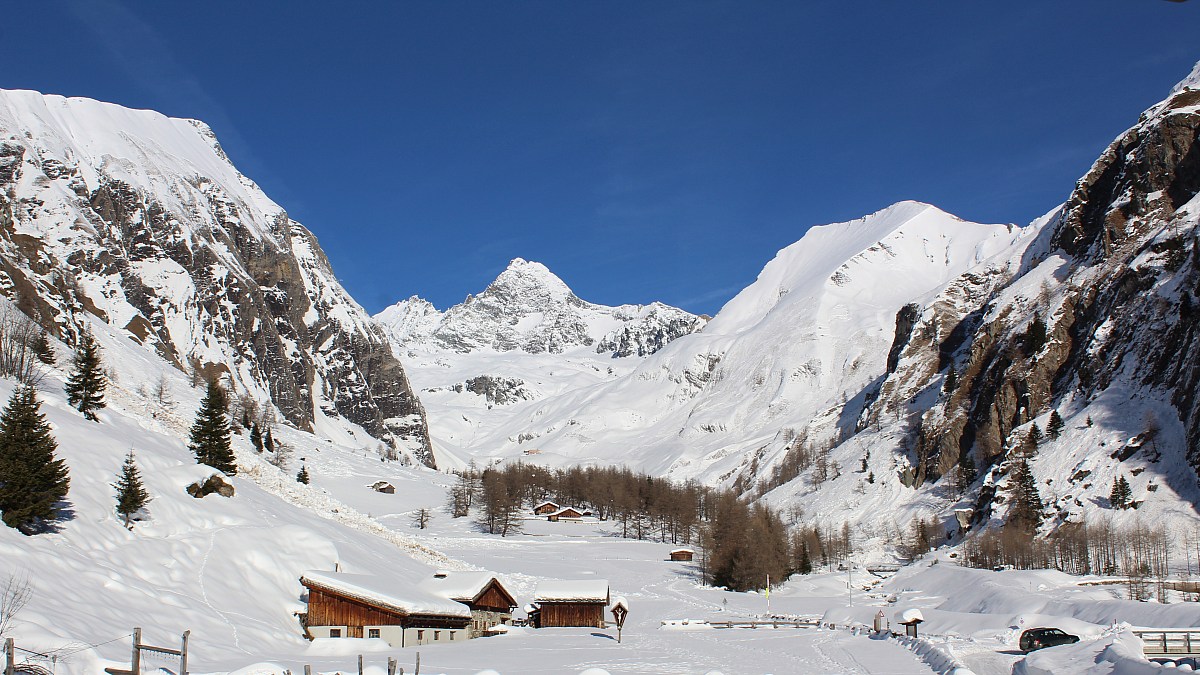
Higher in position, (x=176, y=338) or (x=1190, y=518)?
(x=176, y=338)

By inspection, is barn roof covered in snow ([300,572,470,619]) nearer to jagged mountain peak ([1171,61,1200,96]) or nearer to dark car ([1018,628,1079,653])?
dark car ([1018,628,1079,653])

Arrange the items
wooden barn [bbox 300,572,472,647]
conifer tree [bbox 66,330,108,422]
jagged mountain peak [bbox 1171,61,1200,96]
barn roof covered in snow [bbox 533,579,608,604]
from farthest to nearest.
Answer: jagged mountain peak [bbox 1171,61,1200,96] → barn roof covered in snow [bbox 533,579,608,604] → conifer tree [bbox 66,330,108,422] → wooden barn [bbox 300,572,472,647]

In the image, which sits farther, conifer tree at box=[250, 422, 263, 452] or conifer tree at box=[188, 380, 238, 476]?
conifer tree at box=[250, 422, 263, 452]

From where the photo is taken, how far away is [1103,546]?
2904 inches

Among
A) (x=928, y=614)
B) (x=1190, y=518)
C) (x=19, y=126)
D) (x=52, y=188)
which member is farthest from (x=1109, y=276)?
(x=19, y=126)

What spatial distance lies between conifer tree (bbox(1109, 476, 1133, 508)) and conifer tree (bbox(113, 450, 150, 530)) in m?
77.7

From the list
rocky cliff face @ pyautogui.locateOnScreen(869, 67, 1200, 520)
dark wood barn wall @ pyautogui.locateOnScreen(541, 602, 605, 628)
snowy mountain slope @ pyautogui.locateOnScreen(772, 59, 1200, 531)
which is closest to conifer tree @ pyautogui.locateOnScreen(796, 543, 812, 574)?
snowy mountain slope @ pyautogui.locateOnScreen(772, 59, 1200, 531)

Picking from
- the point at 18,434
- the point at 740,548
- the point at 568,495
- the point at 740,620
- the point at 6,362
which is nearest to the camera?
the point at 18,434

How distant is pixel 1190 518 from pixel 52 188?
178 metres

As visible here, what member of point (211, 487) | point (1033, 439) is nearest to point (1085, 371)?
point (1033, 439)

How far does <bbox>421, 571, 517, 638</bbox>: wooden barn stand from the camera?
53.2 meters

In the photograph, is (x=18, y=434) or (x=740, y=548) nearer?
(x=18, y=434)

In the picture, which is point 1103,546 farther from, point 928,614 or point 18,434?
point 18,434

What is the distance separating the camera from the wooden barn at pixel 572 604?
5938 cm
